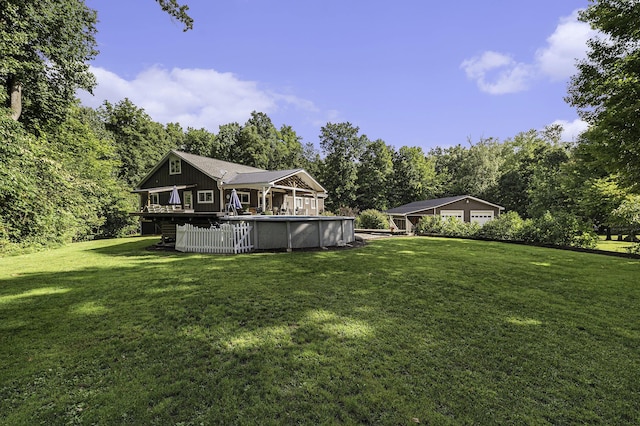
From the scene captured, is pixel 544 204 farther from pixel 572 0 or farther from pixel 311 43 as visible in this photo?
pixel 311 43

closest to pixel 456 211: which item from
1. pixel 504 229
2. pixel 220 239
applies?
pixel 504 229

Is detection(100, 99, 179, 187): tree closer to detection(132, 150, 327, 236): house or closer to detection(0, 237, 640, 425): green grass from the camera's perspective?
detection(132, 150, 327, 236): house

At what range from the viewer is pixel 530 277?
6.96 metres

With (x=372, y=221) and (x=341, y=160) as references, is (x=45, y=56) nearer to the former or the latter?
(x=372, y=221)

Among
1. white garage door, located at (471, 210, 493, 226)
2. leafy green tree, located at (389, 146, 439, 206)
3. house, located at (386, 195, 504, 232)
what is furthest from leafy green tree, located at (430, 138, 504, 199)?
house, located at (386, 195, 504, 232)

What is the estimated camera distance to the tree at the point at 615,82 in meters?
8.50

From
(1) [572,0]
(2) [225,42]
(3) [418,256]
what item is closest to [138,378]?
(3) [418,256]

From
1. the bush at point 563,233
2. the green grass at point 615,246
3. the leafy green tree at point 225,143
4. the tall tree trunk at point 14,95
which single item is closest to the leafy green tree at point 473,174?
the green grass at point 615,246

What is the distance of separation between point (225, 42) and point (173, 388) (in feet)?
42.8

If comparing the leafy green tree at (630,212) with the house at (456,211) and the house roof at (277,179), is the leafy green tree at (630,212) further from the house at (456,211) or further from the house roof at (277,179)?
the house roof at (277,179)

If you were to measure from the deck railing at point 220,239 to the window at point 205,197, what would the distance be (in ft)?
39.7

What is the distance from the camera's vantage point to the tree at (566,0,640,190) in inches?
335

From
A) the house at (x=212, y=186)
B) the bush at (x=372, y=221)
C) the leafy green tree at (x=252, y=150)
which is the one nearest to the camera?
the house at (x=212, y=186)

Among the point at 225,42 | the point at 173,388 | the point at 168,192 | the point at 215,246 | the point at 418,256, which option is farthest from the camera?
the point at 168,192
